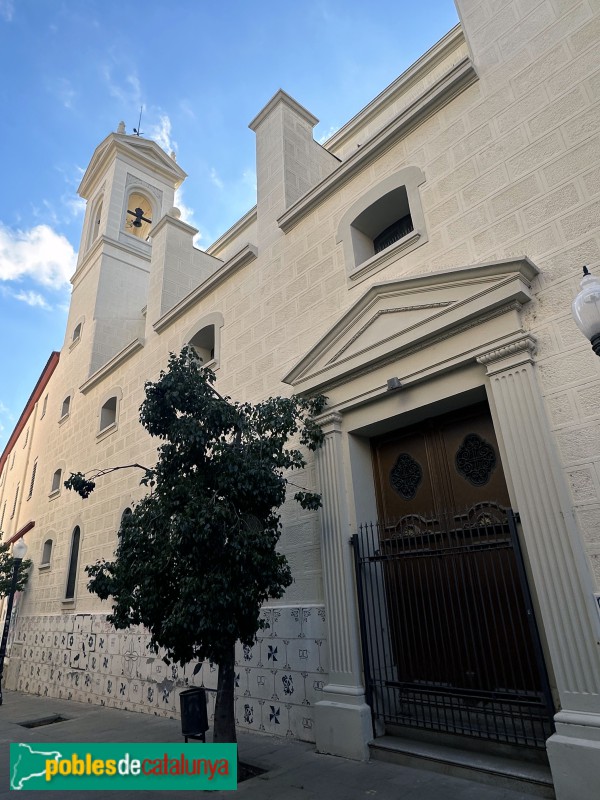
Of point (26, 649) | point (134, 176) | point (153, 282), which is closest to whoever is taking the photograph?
point (153, 282)

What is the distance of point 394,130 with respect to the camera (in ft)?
21.6

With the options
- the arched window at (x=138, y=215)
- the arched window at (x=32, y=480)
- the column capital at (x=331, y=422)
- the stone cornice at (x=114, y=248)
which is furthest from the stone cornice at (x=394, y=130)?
the arched window at (x=32, y=480)

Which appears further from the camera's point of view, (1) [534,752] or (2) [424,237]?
(2) [424,237]

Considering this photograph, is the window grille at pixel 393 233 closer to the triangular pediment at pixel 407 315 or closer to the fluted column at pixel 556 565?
the triangular pediment at pixel 407 315

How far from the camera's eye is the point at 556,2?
548 centimetres

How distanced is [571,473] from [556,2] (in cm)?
523

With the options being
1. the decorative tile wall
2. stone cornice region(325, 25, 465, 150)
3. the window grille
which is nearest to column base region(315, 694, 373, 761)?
the decorative tile wall

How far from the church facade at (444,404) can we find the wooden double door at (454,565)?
0.10 feet

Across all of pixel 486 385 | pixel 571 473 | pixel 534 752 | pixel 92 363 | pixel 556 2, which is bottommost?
pixel 534 752

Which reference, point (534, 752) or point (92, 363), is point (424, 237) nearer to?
point (534, 752)

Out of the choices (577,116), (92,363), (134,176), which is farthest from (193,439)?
(134,176)

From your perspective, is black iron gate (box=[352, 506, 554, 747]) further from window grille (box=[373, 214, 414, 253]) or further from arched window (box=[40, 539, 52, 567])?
arched window (box=[40, 539, 52, 567])

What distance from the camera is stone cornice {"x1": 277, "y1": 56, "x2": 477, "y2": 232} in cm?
603

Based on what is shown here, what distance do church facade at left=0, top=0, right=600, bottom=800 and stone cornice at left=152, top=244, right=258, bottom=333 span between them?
8 cm
